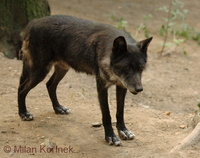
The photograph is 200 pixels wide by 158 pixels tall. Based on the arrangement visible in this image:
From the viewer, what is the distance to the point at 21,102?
6.82 meters

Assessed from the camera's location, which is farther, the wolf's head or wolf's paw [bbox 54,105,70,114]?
wolf's paw [bbox 54,105,70,114]

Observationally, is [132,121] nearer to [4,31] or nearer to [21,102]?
[21,102]

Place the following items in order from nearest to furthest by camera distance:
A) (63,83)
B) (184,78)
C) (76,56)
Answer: (76,56) < (63,83) < (184,78)

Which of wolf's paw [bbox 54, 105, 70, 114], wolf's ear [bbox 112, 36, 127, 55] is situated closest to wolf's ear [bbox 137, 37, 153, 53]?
wolf's ear [bbox 112, 36, 127, 55]

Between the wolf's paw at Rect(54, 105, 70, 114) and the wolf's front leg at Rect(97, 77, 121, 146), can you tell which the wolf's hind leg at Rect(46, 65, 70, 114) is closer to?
the wolf's paw at Rect(54, 105, 70, 114)

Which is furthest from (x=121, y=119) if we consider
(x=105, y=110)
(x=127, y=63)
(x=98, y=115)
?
(x=127, y=63)

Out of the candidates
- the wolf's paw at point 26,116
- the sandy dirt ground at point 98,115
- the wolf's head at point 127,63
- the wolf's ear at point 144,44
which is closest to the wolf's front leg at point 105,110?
the sandy dirt ground at point 98,115

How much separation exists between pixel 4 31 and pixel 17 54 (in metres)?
0.63

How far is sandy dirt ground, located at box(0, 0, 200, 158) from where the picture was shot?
556 cm

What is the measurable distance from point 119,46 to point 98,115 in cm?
199

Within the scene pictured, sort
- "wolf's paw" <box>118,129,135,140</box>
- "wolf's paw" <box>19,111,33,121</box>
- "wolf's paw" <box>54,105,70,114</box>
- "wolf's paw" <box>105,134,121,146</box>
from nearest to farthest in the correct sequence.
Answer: "wolf's paw" <box>105,134,121,146</box> < "wolf's paw" <box>118,129,135,140</box> < "wolf's paw" <box>19,111,33,121</box> < "wolf's paw" <box>54,105,70,114</box>

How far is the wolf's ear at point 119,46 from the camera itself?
5489mm

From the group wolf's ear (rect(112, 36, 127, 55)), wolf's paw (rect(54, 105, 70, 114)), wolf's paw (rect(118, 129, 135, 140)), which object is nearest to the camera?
wolf's ear (rect(112, 36, 127, 55))

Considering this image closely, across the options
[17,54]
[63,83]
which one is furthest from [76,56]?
[17,54]
